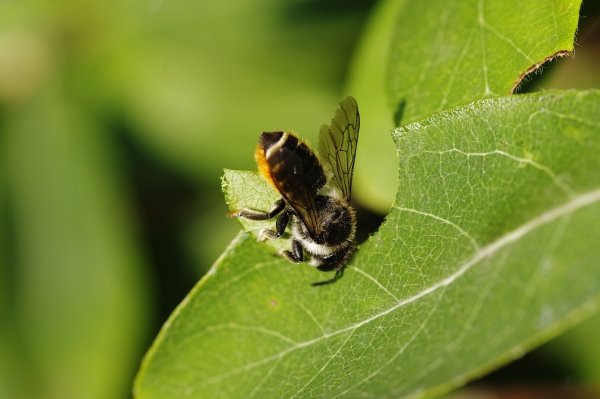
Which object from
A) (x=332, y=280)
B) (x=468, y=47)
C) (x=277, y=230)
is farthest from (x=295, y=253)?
(x=468, y=47)

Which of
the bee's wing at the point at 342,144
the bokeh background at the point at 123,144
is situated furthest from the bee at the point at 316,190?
the bokeh background at the point at 123,144

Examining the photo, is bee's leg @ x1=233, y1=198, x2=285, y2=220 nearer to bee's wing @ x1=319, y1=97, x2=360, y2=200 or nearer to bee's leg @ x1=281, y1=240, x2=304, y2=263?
bee's leg @ x1=281, y1=240, x2=304, y2=263

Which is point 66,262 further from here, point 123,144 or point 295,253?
point 295,253

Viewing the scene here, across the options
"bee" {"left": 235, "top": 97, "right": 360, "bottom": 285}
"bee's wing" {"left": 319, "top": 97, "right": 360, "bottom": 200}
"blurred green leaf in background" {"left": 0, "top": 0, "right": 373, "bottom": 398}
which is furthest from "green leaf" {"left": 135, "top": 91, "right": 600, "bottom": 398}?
"blurred green leaf in background" {"left": 0, "top": 0, "right": 373, "bottom": 398}

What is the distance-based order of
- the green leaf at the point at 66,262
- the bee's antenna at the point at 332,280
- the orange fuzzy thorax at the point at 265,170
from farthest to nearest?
1. the green leaf at the point at 66,262
2. the orange fuzzy thorax at the point at 265,170
3. the bee's antenna at the point at 332,280

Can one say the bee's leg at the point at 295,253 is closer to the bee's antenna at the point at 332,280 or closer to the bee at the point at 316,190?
the bee at the point at 316,190

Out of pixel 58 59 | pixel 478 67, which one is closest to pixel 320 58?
pixel 58 59

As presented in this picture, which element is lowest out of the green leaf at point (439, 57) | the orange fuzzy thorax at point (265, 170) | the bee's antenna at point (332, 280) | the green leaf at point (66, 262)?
the green leaf at point (66, 262)
